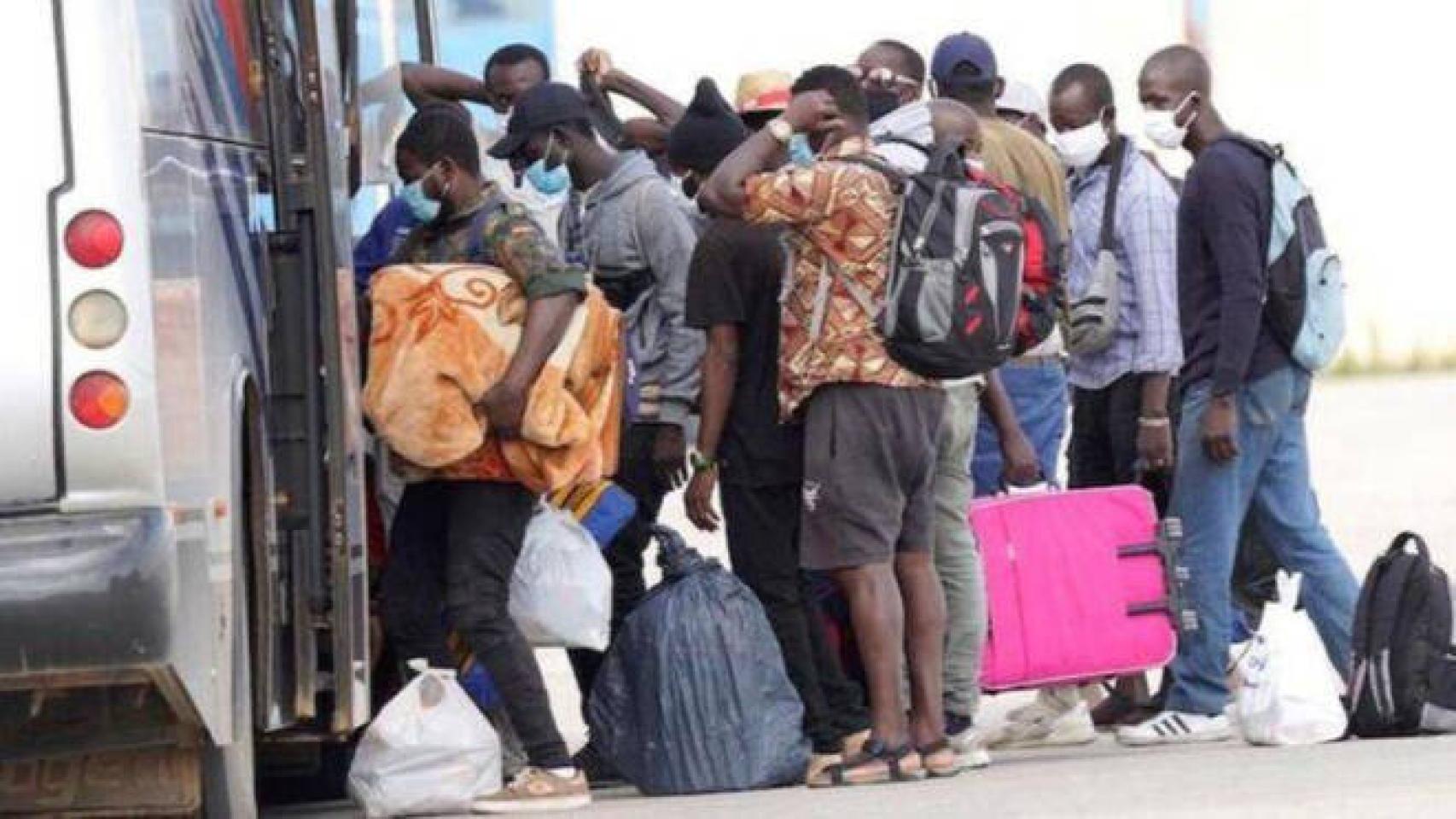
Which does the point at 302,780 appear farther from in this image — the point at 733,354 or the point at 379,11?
the point at 379,11

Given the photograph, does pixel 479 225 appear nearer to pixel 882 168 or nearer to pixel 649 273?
pixel 649 273

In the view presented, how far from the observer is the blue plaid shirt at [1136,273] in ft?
39.5

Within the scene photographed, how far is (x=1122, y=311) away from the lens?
39.7ft

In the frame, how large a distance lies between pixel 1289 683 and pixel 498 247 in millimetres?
2492

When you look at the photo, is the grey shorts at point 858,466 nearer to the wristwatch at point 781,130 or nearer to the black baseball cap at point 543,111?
the wristwatch at point 781,130

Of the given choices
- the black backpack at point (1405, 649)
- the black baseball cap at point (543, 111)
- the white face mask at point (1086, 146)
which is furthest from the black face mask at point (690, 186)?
the black backpack at point (1405, 649)

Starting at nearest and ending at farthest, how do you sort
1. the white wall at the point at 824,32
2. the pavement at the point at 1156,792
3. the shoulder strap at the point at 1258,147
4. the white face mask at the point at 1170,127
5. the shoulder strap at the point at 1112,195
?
the pavement at the point at 1156,792 → the shoulder strap at the point at 1258,147 → the white face mask at the point at 1170,127 → the shoulder strap at the point at 1112,195 → the white wall at the point at 824,32

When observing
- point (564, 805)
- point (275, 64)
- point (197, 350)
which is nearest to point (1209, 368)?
point (564, 805)

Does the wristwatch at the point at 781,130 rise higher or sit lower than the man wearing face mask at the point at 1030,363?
higher

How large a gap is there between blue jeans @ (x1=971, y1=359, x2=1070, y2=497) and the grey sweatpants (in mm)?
696

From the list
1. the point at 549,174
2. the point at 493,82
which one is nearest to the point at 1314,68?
the point at 493,82

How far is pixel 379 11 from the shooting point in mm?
13609

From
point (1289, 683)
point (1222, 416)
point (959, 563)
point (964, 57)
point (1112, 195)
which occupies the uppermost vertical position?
point (964, 57)

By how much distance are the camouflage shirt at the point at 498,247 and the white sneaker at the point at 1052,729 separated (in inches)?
86.6
